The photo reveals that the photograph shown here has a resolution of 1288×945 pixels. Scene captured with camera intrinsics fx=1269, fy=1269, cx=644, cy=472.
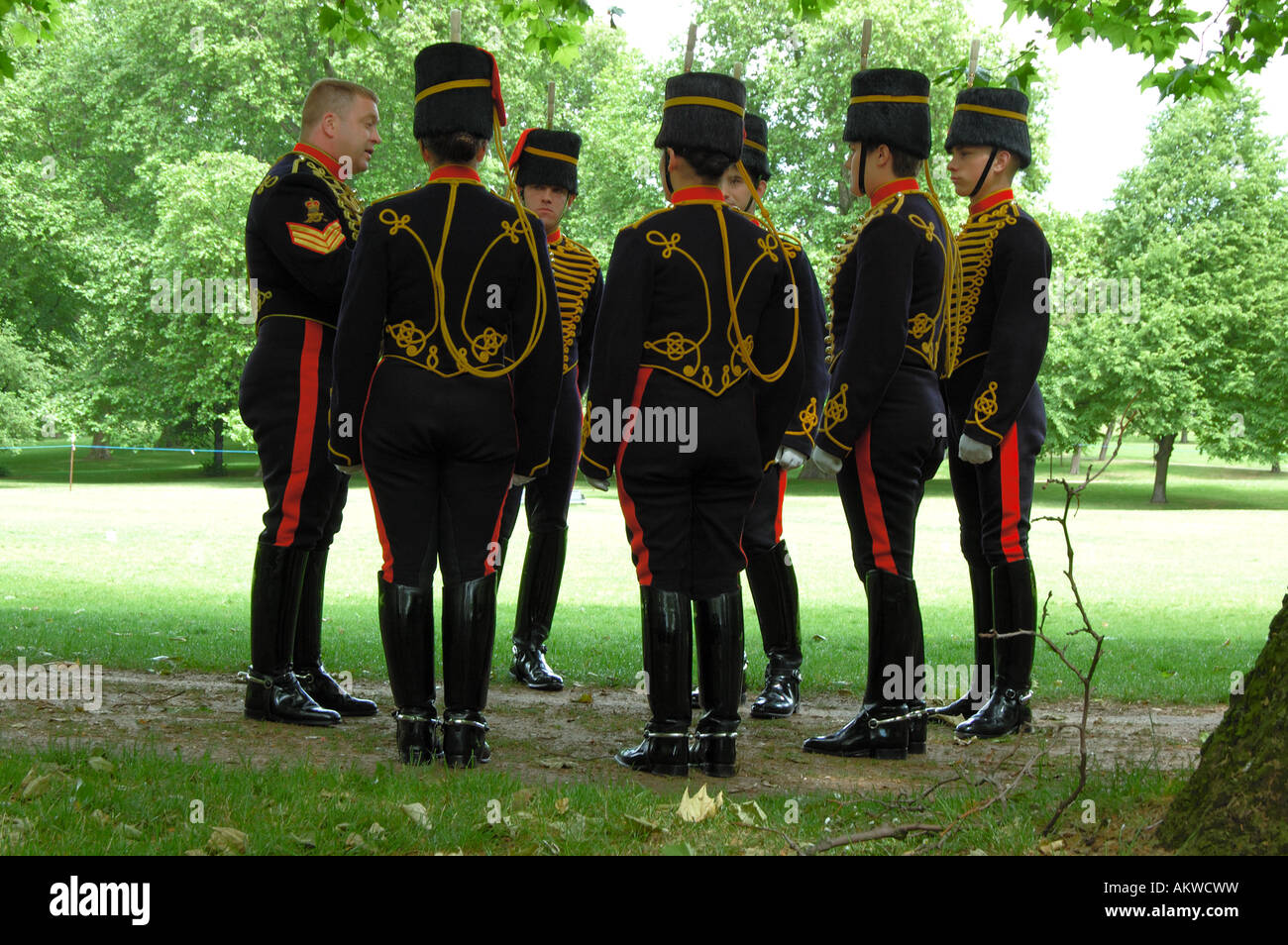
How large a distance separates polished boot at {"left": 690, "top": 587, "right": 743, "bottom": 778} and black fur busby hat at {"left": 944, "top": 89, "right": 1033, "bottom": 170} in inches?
109

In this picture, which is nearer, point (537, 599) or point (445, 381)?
point (445, 381)

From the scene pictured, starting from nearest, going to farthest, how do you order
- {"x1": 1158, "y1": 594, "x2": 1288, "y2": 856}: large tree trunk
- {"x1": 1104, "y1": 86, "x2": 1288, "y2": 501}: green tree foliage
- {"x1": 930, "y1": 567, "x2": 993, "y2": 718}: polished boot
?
{"x1": 1158, "y1": 594, "x2": 1288, "y2": 856}: large tree trunk, {"x1": 930, "y1": 567, "x2": 993, "y2": 718}: polished boot, {"x1": 1104, "y1": 86, "x2": 1288, "y2": 501}: green tree foliage

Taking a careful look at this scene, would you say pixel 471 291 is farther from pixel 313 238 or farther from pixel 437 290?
pixel 313 238

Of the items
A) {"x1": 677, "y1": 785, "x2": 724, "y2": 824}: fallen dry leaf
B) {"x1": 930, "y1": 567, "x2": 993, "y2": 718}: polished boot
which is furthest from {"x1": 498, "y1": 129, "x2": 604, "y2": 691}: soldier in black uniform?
{"x1": 677, "y1": 785, "x2": 724, "y2": 824}: fallen dry leaf

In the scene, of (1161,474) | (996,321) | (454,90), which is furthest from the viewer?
(1161,474)

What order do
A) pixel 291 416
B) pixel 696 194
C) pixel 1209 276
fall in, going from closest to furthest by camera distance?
pixel 696 194 → pixel 291 416 → pixel 1209 276

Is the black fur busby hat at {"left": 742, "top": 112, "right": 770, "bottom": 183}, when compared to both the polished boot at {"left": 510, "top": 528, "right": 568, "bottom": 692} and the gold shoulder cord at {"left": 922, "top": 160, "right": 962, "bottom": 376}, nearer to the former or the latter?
the gold shoulder cord at {"left": 922, "top": 160, "right": 962, "bottom": 376}

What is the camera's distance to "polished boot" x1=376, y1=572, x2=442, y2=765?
5031 mm

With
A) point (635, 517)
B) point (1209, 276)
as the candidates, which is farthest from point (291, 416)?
point (1209, 276)

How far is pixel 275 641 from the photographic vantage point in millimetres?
5887

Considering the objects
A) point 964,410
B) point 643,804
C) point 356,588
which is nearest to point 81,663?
point 643,804

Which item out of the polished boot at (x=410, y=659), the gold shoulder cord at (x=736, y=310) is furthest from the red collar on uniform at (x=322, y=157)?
the polished boot at (x=410, y=659)

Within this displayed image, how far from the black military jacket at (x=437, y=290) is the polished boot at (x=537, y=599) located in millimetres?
2484

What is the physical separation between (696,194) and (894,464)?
4.81 ft
